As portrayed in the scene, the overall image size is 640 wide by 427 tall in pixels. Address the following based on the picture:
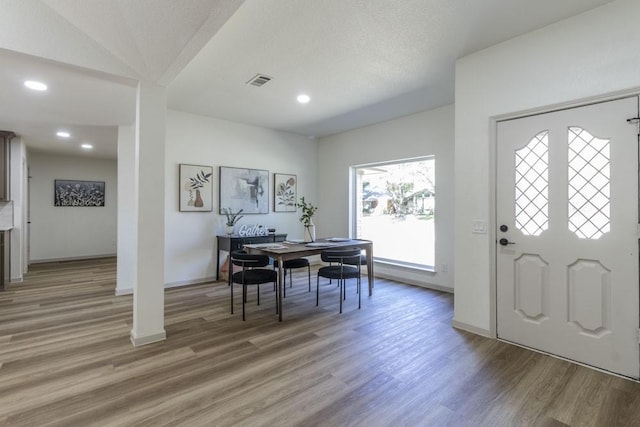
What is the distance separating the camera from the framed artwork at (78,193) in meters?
7.05

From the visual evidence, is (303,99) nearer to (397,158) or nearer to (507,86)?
(397,158)

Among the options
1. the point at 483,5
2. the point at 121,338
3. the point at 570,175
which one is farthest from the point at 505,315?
the point at 121,338

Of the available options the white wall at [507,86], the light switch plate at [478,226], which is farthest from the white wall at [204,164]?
the light switch plate at [478,226]

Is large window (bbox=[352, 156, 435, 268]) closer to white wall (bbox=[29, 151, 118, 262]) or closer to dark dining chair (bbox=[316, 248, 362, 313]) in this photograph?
dark dining chair (bbox=[316, 248, 362, 313])

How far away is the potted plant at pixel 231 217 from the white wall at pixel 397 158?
1854 millimetres

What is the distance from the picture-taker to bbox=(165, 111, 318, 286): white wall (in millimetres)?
4746

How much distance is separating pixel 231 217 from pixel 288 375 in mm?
3477

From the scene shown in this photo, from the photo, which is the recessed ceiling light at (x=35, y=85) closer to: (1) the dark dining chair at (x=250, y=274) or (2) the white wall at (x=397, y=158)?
(1) the dark dining chair at (x=250, y=274)

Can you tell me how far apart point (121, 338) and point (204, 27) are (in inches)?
107

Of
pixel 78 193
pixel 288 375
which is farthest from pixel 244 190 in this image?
pixel 78 193

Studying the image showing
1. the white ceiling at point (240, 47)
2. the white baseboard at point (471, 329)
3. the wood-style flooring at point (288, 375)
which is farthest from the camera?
the white baseboard at point (471, 329)

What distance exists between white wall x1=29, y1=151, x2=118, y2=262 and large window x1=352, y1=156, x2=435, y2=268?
6.13m

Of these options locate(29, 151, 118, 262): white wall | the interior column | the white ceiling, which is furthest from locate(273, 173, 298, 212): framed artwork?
locate(29, 151, 118, 262): white wall

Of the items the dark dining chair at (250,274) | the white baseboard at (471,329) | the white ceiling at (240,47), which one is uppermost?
the white ceiling at (240,47)
